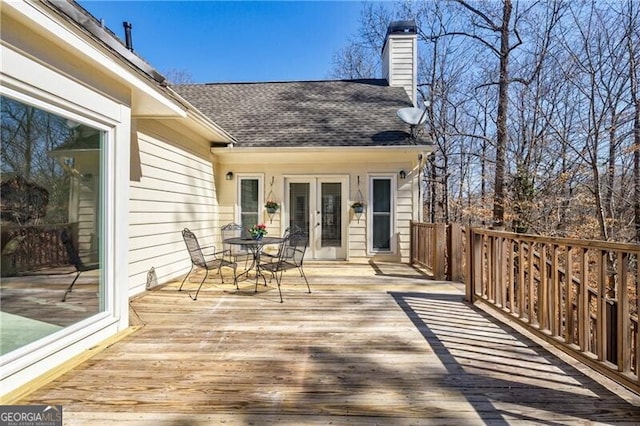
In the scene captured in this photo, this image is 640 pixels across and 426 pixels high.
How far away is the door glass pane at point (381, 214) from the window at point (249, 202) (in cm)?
264

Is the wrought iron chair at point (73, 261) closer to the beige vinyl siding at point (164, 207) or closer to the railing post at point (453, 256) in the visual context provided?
the beige vinyl siding at point (164, 207)

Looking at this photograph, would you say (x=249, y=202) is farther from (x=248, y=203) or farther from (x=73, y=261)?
(x=73, y=261)

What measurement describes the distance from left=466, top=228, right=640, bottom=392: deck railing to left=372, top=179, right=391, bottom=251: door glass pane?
3023 mm

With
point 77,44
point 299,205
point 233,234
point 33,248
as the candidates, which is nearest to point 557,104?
point 299,205

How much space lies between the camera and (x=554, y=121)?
350 inches

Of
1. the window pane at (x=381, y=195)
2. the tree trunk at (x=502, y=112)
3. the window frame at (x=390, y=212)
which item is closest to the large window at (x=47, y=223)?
the window frame at (x=390, y=212)

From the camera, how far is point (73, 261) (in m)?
2.82

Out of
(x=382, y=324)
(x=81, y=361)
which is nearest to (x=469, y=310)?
(x=382, y=324)

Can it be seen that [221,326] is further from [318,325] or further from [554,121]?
[554,121]

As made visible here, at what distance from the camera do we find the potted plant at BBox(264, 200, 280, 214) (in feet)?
23.2

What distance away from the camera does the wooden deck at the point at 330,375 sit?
6.04 ft

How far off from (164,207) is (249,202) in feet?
7.86

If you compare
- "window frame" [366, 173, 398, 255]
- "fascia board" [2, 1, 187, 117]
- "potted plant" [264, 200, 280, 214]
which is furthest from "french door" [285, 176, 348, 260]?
"fascia board" [2, 1, 187, 117]
